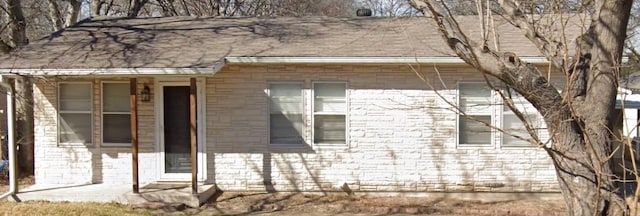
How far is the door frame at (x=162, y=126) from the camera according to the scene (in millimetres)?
10672

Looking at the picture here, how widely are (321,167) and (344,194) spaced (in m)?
0.65

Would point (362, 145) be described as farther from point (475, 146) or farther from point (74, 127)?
point (74, 127)

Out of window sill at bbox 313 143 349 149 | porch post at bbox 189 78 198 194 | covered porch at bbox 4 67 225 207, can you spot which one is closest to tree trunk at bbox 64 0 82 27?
covered porch at bbox 4 67 225 207

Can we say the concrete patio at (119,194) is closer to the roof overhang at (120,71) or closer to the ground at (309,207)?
the ground at (309,207)

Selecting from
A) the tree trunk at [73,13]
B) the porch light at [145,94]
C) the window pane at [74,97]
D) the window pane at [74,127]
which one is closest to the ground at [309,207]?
the window pane at [74,127]

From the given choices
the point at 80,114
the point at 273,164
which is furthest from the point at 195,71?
the point at 80,114

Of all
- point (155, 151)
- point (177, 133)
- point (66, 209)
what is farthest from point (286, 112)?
point (66, 209)

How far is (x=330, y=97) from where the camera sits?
34.7ft

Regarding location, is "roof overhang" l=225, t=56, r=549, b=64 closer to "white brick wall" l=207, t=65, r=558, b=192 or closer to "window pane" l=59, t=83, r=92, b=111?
"white brick wall" l=207, t=65, r=558, b=192

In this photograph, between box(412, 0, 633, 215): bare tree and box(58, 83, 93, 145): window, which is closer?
box(412, 0, 633, 215): bare tree

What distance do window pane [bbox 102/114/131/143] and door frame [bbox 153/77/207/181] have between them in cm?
62

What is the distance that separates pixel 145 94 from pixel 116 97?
669 millimetres

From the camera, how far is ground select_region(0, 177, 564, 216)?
29.3 ft

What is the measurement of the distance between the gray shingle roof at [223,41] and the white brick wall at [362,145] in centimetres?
43
